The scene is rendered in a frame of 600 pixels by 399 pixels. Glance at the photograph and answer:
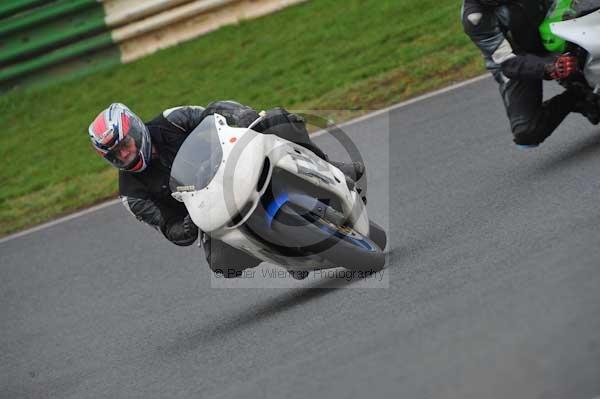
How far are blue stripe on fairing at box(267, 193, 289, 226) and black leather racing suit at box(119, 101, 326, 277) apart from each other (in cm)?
64

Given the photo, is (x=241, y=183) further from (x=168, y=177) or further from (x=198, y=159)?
(x=168, y=177)

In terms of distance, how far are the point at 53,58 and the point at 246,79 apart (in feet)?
10.9

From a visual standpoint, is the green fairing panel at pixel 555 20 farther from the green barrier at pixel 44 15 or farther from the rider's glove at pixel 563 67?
the green barrier at pixel 44 15

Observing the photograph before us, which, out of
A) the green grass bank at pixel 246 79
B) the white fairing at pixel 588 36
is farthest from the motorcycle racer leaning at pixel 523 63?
the green grass bank at pixel 246 79

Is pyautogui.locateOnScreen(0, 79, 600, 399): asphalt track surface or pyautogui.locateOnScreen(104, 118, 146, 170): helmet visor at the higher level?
pyautogui.locateOnScreen(104, 118, 146, 170): helmet visor

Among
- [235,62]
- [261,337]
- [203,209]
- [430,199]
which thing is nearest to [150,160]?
[203,209]

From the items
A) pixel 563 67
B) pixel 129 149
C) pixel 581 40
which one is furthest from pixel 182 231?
pixel 581 40

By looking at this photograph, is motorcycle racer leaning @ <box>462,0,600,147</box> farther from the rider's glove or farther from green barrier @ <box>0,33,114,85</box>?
green barrier @ <box>0,33,114,85</box>

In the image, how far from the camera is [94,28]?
15.9 m

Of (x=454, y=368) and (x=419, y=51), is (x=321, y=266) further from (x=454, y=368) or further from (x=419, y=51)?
(x=419, y=51)

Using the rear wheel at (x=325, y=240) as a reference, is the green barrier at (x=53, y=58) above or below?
below

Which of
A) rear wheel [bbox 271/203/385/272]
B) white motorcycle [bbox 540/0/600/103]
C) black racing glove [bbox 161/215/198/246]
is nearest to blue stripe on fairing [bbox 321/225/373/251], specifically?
rear wheel [bbox 271/203/385/272]

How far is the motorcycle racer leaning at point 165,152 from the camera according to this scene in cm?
699

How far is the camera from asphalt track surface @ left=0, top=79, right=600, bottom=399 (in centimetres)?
476
